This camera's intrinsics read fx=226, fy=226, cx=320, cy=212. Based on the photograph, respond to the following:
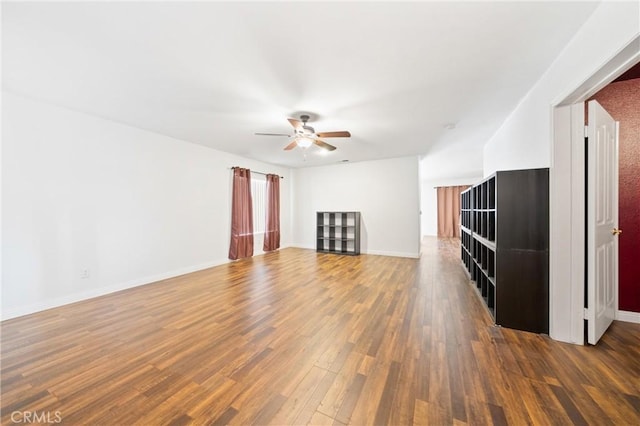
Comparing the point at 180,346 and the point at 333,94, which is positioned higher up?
the point at 333,94

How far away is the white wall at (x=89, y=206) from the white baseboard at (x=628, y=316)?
19.5 feet

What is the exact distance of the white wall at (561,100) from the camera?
52.3 inches

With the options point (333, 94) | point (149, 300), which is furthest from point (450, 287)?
point (149, 300)

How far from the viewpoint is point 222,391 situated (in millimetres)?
1478

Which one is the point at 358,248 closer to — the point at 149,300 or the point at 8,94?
the point at 149,300

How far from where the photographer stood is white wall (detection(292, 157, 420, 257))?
5578 millimetres

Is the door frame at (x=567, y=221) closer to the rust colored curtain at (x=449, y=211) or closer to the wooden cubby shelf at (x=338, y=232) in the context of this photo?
the wooden cubby shelf at (x=338, y=232)

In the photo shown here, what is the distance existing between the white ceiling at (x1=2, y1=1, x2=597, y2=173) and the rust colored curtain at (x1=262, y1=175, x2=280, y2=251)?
3.09 meters

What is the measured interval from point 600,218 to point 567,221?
30 cm

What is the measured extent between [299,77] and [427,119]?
6.73 feet

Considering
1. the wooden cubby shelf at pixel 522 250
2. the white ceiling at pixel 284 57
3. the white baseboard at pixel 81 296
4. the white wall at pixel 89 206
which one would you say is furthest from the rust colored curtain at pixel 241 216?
the wooden cubby shelf at pixel 522 250

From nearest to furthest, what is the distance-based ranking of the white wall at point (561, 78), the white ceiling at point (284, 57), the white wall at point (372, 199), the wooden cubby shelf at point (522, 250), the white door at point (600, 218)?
the white wall at point (561, 78)
the white ceiling at point (284, 57)
the white door at point (600, 218)
the wooden cubby shelf at point (522, 250)
the white wall at point (372, 199)

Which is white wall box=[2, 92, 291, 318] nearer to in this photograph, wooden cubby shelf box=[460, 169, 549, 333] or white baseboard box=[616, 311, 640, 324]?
wooden cubby shelf box=[460, 169, 549, 333]

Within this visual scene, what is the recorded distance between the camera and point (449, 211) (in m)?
9.31
